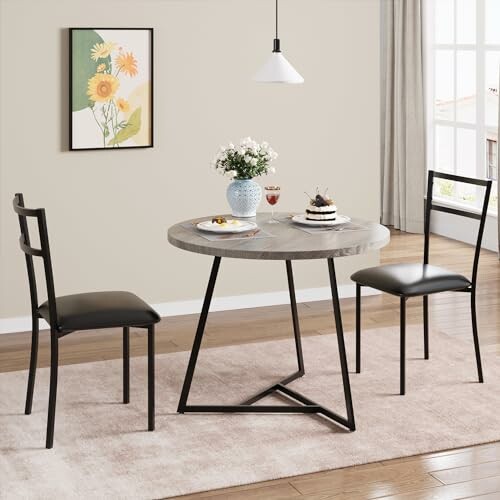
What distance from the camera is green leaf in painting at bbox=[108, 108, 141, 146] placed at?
209 inches

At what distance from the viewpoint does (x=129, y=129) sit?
5320mm

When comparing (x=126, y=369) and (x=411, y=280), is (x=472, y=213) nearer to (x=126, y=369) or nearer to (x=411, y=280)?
(x=411, y=280)

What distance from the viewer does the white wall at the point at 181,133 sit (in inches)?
201

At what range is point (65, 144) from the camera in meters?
5.21

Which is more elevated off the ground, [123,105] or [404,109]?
[404,109]

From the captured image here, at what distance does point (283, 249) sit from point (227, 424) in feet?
2.43

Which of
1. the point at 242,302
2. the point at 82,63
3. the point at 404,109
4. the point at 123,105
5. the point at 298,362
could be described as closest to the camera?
the point at 298,362

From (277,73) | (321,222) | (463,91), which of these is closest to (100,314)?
(321,222)

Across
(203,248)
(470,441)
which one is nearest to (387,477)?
(470,441)

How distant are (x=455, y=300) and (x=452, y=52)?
2.60m

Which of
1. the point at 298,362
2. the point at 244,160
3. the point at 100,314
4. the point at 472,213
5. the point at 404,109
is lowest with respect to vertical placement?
the point at 298,362

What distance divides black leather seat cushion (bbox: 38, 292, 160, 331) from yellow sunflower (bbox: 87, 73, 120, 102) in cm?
171

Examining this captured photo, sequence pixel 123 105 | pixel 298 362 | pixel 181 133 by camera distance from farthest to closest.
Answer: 1. pixel 181 133
2. pixel 123 105
3. pixel 298 362

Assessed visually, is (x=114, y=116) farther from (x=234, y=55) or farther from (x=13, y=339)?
(x=13, y=339)
